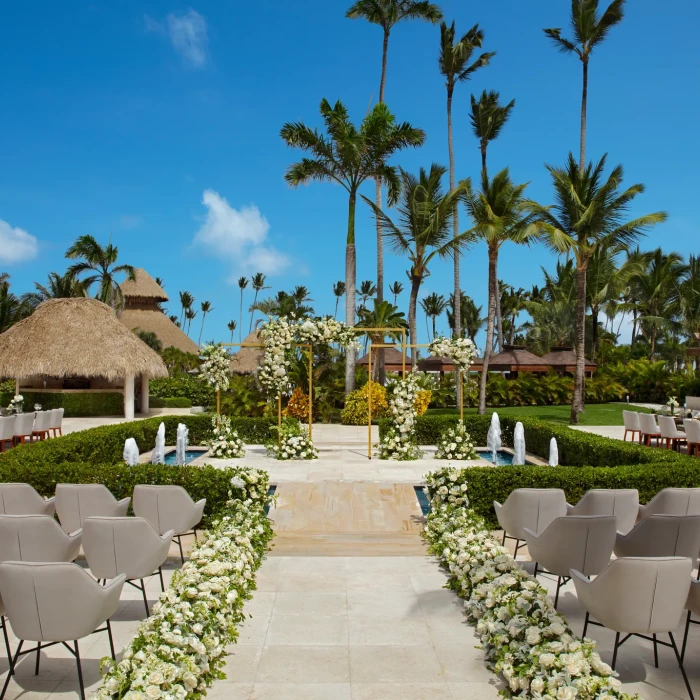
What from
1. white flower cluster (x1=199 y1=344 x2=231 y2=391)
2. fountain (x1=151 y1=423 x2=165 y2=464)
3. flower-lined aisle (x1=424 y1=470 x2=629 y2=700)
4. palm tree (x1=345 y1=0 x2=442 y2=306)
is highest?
palm tree (x1=345 y1=0 x2=442 y2=306)

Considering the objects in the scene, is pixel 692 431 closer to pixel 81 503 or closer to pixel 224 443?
pixel 224 443

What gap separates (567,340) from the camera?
4509 centimetres

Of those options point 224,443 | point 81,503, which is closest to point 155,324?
point 224,443

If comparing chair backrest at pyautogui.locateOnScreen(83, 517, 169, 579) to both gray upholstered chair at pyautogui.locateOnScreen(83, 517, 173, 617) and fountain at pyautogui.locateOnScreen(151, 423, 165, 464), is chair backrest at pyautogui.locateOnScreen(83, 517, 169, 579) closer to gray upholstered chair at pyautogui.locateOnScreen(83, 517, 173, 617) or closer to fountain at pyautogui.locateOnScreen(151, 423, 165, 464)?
gray upholstered chair at pyautogui.locateOnScreen(83, 517, 173, 617)

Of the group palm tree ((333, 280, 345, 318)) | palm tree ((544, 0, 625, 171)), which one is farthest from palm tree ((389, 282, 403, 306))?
palm tree ((544, 0, 625, 171))

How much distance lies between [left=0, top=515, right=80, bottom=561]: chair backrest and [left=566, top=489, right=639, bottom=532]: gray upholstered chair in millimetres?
4131

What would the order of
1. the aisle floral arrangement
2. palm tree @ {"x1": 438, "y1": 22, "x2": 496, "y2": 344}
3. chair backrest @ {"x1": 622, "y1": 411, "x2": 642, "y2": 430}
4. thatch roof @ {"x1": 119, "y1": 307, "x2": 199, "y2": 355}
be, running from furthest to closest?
thatch roof @ {"x1": 119, "y1": 307, "x2": 199, "y2": 355}
palm tree @ {"x1": 438, "y1": 22, "x2": 496, "y2": 344}
chair backrest @ {"x1": 622, "y1": 411, "x2": 642, "y2": 430}
the aisle floral arrangement

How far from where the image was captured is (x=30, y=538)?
4629mm

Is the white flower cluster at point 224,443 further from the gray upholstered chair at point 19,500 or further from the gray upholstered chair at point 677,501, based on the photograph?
the gray upholstered chair at point 677,501

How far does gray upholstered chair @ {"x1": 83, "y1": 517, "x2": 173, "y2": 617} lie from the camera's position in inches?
183

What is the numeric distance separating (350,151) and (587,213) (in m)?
7.47

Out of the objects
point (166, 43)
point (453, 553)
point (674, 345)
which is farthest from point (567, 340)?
point (453, 553)

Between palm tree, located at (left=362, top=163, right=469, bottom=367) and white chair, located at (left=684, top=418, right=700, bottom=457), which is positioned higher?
palm tree, located at (left=362, top=163, right=469, bottom=367)

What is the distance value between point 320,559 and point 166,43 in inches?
446
